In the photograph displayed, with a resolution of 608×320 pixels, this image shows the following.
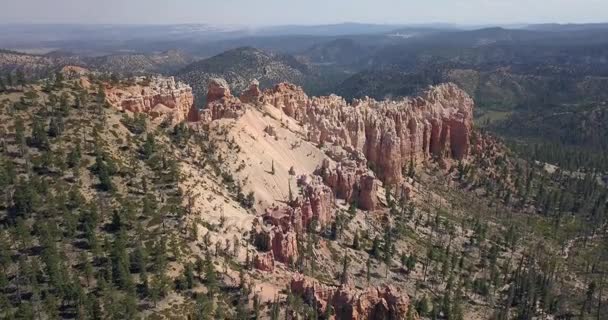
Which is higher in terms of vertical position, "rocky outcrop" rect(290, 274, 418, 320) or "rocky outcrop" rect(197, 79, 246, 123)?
"rocky outcrop" rect(197, 79, 246, 123)

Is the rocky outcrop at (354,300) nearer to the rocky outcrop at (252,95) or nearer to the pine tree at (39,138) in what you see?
the pine tree at (39,138)

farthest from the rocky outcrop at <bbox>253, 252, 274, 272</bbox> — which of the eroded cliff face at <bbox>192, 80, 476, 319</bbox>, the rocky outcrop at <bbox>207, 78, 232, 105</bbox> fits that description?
the rocky outcrop at <bbox>207, 78, 232, 105</bbox>

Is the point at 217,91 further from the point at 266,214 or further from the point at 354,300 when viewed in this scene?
the point at 354,300

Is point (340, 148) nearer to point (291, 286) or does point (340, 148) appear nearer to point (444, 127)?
point (444, 127)

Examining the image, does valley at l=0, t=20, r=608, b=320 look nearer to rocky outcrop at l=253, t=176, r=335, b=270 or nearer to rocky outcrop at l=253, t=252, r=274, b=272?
rocky outcrop at l=253, t=252, r=274, b=272

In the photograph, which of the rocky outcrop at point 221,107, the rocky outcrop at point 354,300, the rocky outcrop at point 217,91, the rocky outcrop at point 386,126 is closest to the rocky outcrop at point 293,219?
the rocky outcrop at point 354,300

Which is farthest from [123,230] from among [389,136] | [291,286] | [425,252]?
[389,136]
